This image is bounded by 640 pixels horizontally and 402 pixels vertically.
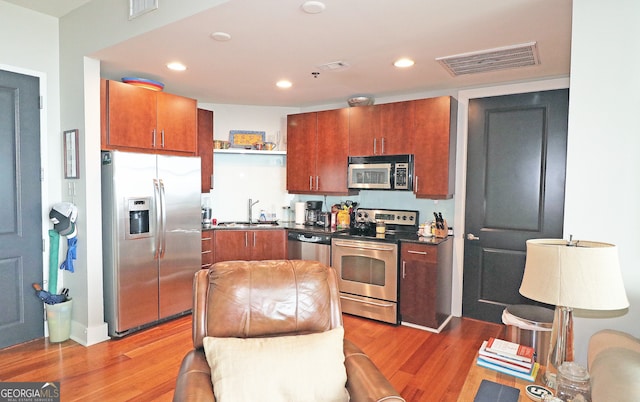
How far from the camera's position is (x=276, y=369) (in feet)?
4.92

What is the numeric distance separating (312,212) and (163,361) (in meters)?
2.44

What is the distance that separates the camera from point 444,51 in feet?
9.32

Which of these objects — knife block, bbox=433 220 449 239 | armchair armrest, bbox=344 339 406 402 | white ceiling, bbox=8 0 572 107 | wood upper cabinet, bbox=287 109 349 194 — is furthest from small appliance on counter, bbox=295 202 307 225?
armchair armrest, bbox=344 339 406 402

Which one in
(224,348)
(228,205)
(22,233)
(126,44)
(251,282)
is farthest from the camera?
(228,205)

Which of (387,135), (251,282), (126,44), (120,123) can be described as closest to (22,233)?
(120,123)

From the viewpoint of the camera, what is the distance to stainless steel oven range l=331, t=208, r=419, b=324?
3754 mm

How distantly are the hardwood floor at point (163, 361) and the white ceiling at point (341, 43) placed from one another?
7.92ft

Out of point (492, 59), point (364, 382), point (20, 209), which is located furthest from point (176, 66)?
point (364, 382)

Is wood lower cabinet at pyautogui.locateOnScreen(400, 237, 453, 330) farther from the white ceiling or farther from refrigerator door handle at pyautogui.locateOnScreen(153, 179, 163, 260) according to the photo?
refrigerator door handle at pyautogui.locateOnScreen(153, 179, 163, 260)

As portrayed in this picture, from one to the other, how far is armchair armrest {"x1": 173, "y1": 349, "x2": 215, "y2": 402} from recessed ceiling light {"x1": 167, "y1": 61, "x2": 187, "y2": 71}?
248 centimetres

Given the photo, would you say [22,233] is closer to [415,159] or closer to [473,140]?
[415,159]

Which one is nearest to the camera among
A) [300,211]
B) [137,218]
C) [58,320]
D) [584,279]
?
[584,279]

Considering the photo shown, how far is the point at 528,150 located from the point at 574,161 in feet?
6.26

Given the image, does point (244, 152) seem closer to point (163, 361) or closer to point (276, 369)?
point (163, 361)
